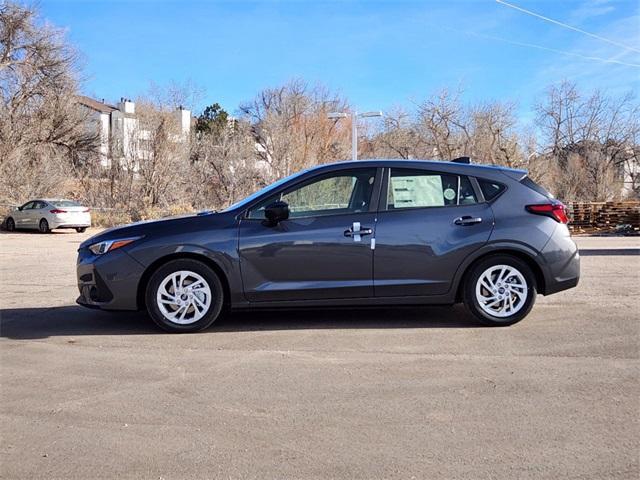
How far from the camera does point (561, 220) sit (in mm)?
6000

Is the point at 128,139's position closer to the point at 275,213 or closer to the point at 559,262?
the point at 275,213

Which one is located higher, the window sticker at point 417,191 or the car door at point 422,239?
the window sticker at point 417,191

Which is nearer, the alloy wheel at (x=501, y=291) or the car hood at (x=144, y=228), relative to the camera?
the car hood at (x=144, y=228)

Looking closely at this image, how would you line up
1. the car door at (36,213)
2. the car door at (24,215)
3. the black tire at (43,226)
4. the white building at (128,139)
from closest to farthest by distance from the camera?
the black tire at (43,226)
the car door at (36,213)
the car door at (24,215)
the white building at (128,139)

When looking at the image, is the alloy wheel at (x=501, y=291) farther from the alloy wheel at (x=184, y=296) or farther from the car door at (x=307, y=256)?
the alloy wheel at (x=184, y=296)

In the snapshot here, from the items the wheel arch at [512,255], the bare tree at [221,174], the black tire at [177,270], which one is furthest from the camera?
the bare tree at [221,174]

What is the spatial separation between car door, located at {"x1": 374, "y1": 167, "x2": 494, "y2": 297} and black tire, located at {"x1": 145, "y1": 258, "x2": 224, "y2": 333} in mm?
1551

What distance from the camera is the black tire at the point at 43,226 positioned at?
2408 cm

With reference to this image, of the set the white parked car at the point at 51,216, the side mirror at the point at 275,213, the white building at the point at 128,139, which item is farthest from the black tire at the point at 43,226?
the side mirror at the point at 275,213

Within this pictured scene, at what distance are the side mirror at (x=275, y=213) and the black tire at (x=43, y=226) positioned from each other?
21204 millimetres

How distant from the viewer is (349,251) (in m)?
5.71

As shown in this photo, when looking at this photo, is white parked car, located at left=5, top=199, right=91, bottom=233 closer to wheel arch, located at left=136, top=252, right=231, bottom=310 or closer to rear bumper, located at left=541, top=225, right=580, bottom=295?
wheel arch, located at left=136, top=252, right=231, bottom=310

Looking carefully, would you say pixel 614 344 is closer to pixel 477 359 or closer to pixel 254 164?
pixel 477 359

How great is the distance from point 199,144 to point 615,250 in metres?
24.6
